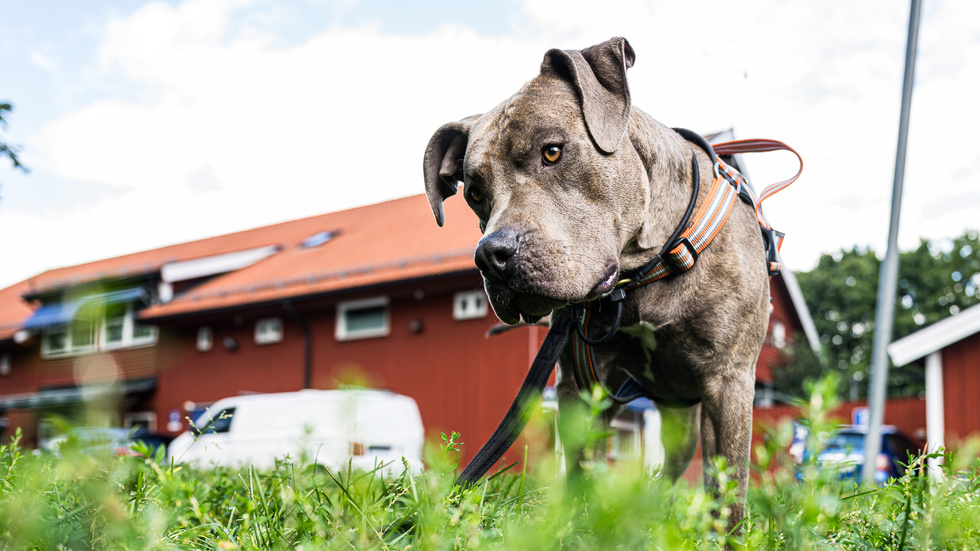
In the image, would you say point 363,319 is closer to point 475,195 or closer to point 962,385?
point 962,385

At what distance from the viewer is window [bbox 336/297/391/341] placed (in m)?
21.3

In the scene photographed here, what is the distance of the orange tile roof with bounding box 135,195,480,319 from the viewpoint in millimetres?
20484

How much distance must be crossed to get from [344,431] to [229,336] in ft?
79.8

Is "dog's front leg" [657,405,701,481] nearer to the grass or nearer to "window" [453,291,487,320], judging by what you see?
the grass

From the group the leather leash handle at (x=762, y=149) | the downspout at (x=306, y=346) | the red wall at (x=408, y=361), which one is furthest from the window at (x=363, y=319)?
the leather leash handle at (x=762, y=149)

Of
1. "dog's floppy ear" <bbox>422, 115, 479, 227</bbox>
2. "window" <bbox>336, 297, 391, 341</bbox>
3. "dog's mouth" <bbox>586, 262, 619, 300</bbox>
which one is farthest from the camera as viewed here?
"window" <bbox>336, 297, 391, 341</bbox>

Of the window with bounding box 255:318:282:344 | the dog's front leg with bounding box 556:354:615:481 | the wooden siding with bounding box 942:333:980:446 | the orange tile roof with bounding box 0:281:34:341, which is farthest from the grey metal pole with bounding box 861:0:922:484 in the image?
the orange tile roof with bounding box 0:281:34:341

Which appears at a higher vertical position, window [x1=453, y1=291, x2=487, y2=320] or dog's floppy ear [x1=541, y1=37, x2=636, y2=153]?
window [x1=453, y1=291, x2=487, y2=320]

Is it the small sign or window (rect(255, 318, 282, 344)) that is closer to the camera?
the small sign

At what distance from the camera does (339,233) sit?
2772 cm

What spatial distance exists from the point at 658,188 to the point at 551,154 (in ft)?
1.32

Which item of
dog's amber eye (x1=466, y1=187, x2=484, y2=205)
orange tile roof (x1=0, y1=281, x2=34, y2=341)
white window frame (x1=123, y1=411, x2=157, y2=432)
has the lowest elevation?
white window frame (x1=123, y1=411, x2=157, y2=432)

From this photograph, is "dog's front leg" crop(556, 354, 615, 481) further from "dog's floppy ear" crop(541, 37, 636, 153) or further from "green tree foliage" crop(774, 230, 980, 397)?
"green tree foliage" crop(774, 230, 980, 397)

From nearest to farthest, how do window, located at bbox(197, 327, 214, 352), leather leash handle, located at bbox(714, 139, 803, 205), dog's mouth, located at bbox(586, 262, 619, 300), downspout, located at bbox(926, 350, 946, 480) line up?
dog's mouth, located at bbox(586, 262, 619, 300) → leather leash handle, located at bbox(714, 139, 803, 205) → downspout, located at bbox(926, 350, 946, 480) → window, located at bbox(197, 327, 214, 352)
